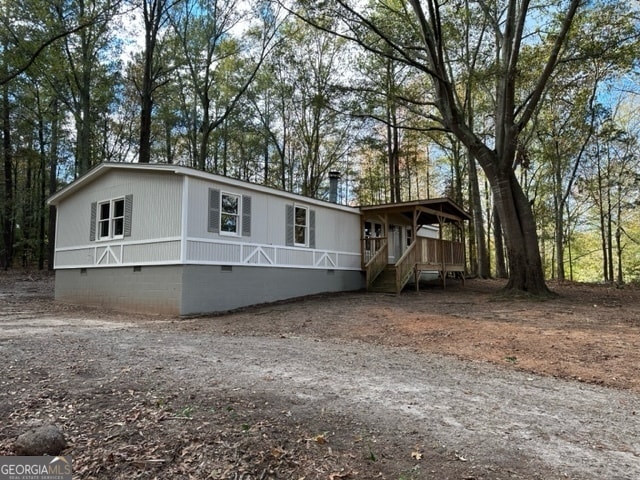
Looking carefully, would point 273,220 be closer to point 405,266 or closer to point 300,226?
point 300,226

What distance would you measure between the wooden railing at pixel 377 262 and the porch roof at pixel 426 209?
47.7 inches

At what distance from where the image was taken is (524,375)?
519 cm

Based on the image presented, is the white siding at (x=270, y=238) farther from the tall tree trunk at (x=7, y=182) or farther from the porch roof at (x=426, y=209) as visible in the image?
the tall tree trunk at (x=7, y=182)

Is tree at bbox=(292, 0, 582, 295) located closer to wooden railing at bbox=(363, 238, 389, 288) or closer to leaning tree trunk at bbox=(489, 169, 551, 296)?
leaning tree trunk at bbox=(489, 169, 551, 296)

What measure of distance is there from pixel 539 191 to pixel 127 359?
26.8 meters

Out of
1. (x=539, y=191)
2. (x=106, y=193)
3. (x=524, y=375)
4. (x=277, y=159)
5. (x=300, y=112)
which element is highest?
(x=300, y=112)

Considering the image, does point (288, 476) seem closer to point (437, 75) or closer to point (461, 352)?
point (461, 352)

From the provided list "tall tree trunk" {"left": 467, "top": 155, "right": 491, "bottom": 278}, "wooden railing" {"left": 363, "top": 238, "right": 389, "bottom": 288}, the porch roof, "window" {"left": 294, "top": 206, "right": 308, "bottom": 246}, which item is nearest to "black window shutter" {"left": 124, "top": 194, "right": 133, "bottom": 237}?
"window" {"left": 294, "top": 206, "right": 308, "bottom": 246}

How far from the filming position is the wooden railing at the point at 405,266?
1417 cm

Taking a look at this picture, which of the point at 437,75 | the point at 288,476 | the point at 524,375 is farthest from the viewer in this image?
the point at 437,75

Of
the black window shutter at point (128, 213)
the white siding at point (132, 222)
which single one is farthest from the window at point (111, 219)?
the black window shutter at point (128, 213)

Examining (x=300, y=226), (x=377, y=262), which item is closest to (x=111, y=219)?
(x=300, y=226)

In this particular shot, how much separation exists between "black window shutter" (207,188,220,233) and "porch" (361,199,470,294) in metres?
6.39

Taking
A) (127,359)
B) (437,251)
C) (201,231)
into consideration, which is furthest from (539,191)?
(127,359)
